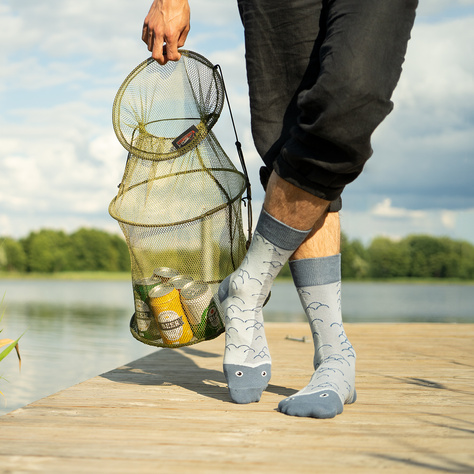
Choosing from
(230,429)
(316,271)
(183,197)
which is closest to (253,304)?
(316,271)

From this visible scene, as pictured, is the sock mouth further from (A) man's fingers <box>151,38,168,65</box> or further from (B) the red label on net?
(A) man's fingers <box>151,38,168,65</box>

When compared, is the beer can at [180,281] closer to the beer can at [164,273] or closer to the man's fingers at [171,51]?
the beer can at [164,273]

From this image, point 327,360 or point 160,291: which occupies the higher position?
point 160,291

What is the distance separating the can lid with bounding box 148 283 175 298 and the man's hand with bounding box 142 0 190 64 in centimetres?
68

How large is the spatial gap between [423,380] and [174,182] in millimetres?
1035

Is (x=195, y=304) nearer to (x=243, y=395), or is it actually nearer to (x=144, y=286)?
(x=144, y=286)

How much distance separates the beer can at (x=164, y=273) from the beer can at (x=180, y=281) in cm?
2

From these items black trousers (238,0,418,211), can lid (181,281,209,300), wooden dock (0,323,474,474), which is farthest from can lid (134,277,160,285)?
black trousers (238,0,418,211)

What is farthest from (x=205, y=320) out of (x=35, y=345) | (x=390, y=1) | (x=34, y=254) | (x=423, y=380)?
(x=34, y=254)

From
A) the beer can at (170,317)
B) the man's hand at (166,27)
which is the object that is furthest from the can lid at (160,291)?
the man's hand at (166,27)

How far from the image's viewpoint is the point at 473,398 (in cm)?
154

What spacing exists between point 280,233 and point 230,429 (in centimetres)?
50

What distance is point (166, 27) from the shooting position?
170cm

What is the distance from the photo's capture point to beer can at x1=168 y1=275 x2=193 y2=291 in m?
1.81
